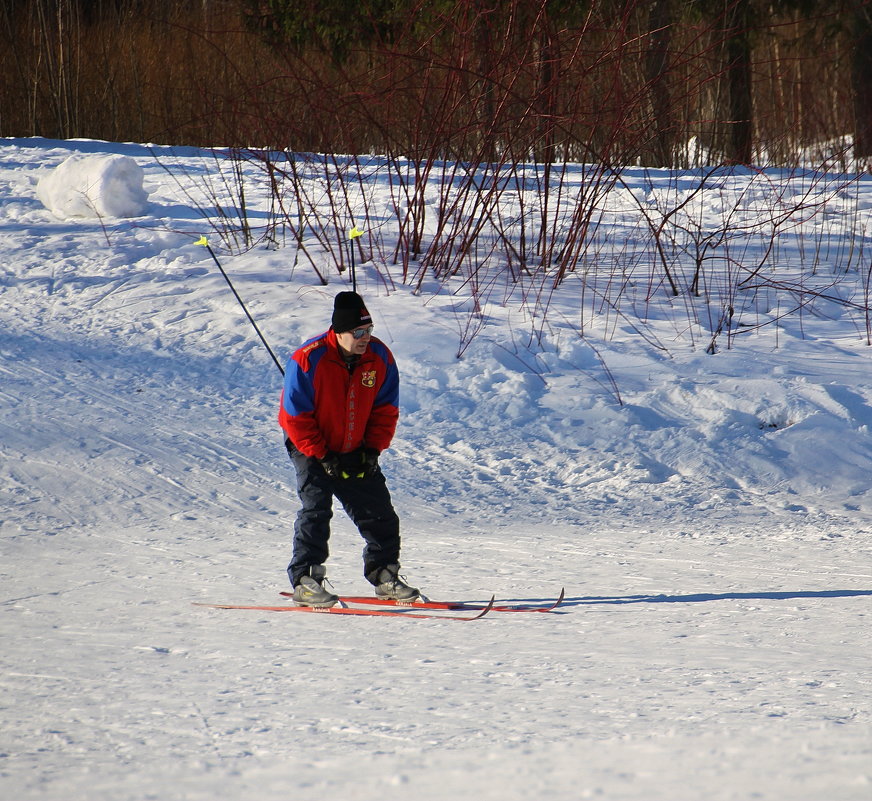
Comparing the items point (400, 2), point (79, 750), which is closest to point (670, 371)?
point (79, 750)

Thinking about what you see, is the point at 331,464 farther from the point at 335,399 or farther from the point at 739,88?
the point at 739,88

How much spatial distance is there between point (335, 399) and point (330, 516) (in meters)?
0.54

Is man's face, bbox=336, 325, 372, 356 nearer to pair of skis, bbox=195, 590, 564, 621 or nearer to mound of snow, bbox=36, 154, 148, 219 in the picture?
pair of skis, bbox=195, 590, 564, 621

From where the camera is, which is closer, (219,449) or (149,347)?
(219,449)

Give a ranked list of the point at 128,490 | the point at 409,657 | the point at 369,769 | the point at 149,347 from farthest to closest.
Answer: the point at 149,347
the point at 128,490
the point at 409,657
the point at 369,769

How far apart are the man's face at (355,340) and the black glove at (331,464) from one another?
465 mm

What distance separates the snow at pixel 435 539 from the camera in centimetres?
283

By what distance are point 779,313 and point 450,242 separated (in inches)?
118

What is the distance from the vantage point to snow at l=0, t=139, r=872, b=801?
2832 millimetres

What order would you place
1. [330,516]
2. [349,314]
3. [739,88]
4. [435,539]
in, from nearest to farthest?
[349,314] < [330,516] < [435,539] < [739,88]

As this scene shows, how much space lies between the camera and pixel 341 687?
334 cm

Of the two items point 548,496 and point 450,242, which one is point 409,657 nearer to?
point 548,496

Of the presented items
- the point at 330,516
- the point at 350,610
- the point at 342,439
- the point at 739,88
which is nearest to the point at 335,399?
the point at 342,439

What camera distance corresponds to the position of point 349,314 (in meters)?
4.27
